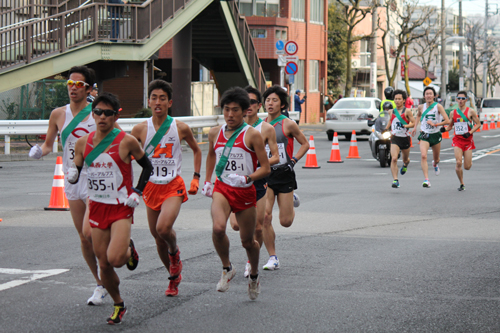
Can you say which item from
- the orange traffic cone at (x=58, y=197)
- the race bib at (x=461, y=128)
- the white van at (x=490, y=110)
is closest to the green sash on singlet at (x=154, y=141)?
the orange traffic cone at (x=58, y=197)

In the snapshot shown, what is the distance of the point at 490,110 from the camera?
50312mm

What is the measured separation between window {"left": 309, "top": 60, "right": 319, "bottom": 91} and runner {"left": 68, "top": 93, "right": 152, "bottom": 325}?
133 ft

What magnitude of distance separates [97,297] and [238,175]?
1532mm

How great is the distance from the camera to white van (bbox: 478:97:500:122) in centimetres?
4901

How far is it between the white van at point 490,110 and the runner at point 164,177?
43.1 m

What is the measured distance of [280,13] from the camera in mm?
42469

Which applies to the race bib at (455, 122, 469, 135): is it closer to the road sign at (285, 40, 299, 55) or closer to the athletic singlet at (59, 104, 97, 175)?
the athletic singlet at (59, 104, 97, 175)

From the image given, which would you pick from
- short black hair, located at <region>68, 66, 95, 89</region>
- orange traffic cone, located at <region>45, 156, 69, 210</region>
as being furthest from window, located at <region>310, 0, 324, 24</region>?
short black hair, located at <region>68, 66, 95, 89</region>

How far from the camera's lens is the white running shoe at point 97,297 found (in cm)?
612

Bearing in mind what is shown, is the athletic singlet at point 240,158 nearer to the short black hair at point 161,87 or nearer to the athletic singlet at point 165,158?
the athletic singlet at point 165,158

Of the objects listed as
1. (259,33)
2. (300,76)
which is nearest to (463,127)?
(259,33)

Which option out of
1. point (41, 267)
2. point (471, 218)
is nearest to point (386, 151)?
point (471, 218)

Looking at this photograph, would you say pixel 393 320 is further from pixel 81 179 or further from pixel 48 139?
pixel 48 139

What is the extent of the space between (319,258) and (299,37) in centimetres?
3713
